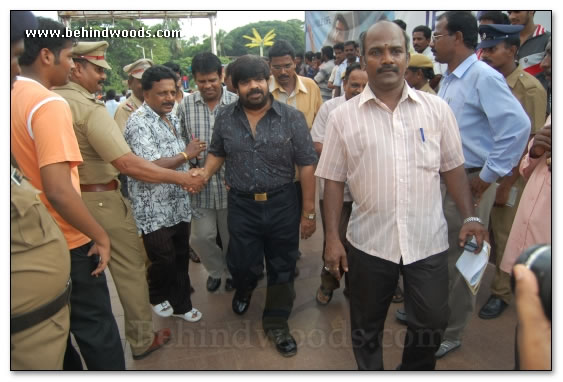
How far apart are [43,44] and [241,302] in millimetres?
2260

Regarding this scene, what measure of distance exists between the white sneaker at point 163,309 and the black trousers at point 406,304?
1.63 metres

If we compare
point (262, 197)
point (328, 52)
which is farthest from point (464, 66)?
point (328, 52)

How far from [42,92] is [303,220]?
172cm

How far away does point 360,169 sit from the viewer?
204 centimetres

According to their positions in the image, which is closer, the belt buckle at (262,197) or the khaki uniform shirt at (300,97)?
the belt buckle at (262,197)

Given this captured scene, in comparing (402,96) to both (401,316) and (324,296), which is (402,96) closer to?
(401,316)

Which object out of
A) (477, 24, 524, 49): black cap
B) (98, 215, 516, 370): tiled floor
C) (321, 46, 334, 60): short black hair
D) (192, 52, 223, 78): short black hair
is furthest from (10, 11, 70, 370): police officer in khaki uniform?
(321, 46, 334, 60): short black hair

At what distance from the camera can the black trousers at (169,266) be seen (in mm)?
2926

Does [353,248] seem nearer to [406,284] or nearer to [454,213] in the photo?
[406,284]

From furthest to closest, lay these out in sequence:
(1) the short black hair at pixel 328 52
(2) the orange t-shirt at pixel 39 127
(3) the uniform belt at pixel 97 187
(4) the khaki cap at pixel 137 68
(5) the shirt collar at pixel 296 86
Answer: (1) the short black hair at pixel 328 52, (4) the khaki cap at pixel 137 68, (5) the shirt collar at pixel 296 86, (3) the uniform belt at pixel 97 187, (2) the orange t-shirt at pixel 39 127

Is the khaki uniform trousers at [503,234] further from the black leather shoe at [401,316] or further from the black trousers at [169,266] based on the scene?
the black trousers at [169,266]

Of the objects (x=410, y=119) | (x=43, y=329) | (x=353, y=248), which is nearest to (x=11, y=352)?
(x=43, y=329)

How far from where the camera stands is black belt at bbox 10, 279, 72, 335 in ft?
4.89

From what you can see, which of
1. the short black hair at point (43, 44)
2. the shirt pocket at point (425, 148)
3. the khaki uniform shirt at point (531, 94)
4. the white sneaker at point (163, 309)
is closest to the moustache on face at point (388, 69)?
the shirt pocket at point (425, 148)
